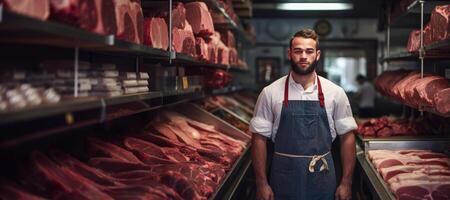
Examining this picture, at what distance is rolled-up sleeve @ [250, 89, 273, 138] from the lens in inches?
162

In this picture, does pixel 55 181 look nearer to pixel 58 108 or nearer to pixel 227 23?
pixel 58 108

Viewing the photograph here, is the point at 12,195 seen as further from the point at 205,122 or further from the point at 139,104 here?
the point at 205,122

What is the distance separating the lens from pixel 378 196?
3.63 meters

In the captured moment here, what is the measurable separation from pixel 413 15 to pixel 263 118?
2563 mm

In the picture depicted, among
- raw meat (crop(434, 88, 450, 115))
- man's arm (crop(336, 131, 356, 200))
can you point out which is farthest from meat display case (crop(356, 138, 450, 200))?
raw meat (crop(434, 88, 450, 115))

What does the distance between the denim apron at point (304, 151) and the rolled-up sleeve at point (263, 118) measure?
0.31 feet

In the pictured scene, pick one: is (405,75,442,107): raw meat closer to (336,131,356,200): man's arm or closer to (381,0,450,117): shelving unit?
(381,0,450,117): shelving unit

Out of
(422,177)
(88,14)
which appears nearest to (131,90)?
(88,14)

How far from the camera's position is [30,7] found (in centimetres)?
166

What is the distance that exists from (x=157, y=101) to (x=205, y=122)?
1.93 meters

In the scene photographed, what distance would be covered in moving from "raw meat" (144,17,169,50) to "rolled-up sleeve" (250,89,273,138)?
98 cm

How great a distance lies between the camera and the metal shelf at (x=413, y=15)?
461cm

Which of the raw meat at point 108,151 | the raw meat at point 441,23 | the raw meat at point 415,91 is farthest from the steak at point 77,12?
the raw meat at point 415,91

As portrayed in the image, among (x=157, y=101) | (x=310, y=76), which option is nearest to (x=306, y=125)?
(x=310, y=76)
